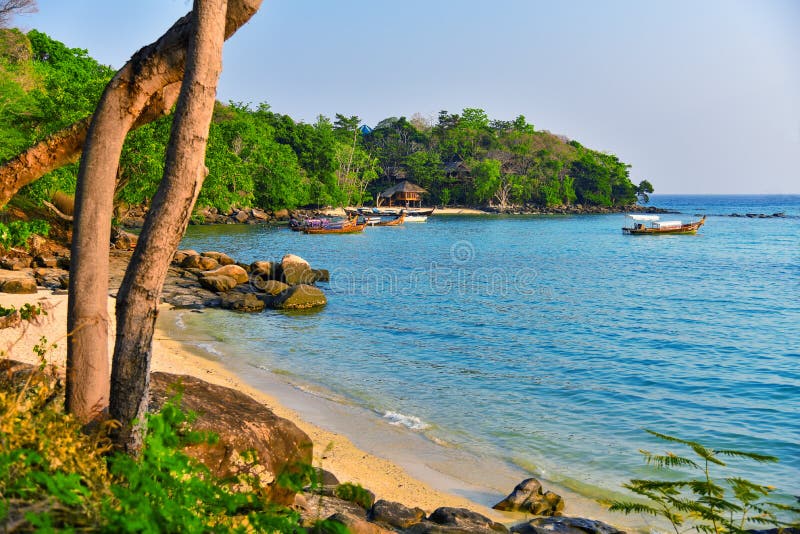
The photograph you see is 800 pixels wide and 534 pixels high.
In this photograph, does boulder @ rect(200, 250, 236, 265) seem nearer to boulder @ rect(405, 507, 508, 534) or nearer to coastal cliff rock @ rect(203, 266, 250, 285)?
coastal cliff rock @ rect(203, 266, 250, 285)

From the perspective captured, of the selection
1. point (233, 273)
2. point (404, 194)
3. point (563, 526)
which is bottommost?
point (563, 526)

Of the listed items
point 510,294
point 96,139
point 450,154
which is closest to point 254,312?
point 510,294

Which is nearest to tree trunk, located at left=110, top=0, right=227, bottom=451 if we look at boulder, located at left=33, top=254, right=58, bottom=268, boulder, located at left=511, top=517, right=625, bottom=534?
boulder, located at left=511, top=517, right=625, bottom=534

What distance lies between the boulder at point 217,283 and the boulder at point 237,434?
16.0 metres

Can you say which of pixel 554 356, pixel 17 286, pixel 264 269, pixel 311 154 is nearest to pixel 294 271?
pixel 264 269

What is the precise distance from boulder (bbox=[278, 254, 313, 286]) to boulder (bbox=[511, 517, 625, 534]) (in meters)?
18.5

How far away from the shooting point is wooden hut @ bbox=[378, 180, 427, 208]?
8206 cm

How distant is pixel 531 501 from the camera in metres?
7.43

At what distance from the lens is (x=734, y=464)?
9297 mm

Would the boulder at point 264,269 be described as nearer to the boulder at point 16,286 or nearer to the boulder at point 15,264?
the boulder at point 15,264

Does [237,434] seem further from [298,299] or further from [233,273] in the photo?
[233,273]

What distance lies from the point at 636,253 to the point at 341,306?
1167 inches

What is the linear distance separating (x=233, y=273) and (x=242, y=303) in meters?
3.79

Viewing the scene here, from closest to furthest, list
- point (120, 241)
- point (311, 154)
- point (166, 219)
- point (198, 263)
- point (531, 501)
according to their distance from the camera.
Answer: point (166, 219) → point (531, 501) → point (198, 263) → point (120, 241) → point (311, 154)
